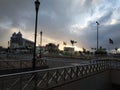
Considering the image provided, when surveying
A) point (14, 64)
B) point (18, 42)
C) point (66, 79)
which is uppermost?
point (18, 42)

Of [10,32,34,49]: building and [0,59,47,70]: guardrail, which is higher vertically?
[10,32,34,49]: building

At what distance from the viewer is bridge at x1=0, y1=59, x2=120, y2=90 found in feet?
23.7

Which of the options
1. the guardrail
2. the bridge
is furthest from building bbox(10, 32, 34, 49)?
the bridge

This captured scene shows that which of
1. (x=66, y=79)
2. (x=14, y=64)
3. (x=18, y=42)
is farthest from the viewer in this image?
(x=18, y=42)

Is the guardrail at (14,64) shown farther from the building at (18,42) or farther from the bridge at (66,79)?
the building at (18,42)

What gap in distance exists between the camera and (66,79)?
10938mm

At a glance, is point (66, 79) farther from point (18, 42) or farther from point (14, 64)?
point (18, 42)

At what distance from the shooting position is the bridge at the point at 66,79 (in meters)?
7.22

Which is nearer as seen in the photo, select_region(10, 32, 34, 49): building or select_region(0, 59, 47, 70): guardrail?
select_region(0, 59, 47, 70): guardrail

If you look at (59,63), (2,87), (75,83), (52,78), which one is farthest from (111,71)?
(2,87)

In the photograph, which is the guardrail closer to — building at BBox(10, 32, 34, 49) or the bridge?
the bridge

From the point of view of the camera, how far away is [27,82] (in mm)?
7750

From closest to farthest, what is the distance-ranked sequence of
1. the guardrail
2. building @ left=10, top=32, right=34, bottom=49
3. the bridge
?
the bridge → the guardrail → building @ left=10, top=32, right=34, bottom=49

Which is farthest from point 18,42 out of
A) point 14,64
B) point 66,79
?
point 66,79
